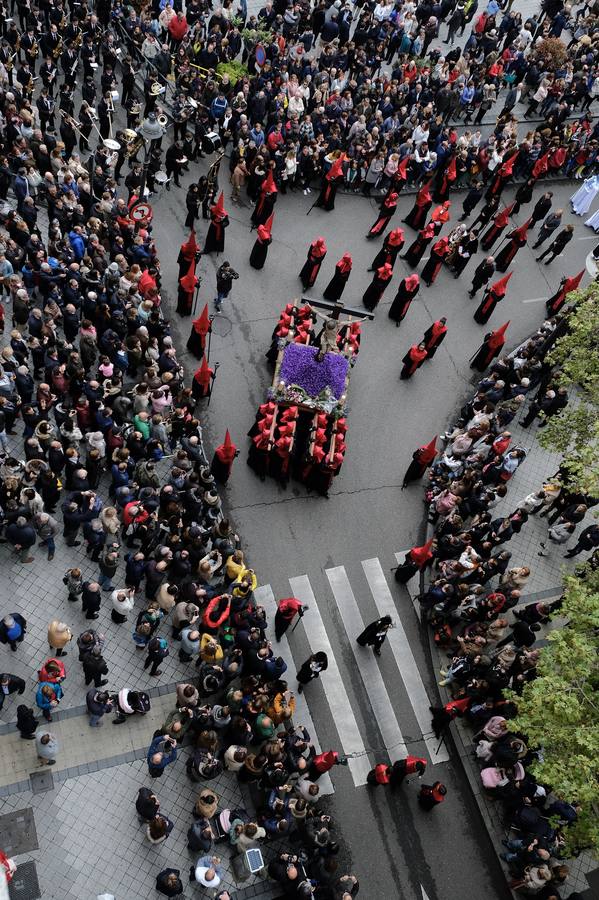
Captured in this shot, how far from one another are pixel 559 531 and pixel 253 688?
9.03 metres

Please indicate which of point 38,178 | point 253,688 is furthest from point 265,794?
Answer: point 38,178

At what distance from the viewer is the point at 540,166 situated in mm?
29453

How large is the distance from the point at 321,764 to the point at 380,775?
1.39 metres

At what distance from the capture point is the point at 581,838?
1362 cm

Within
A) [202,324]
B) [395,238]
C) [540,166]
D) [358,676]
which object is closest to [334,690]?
[358,676]

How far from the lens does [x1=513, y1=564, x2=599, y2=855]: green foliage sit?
13070 mm

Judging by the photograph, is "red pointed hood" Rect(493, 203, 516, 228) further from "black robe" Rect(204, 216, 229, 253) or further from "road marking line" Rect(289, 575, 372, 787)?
"road marking line" Rect(289, 575, 372, 787)

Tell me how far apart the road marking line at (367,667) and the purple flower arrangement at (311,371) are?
4.65m

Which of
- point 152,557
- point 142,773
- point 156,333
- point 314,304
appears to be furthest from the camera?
point 314,304

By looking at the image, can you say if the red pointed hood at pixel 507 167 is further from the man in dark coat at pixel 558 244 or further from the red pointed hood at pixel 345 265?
the red pointed hood at pixel 345 265

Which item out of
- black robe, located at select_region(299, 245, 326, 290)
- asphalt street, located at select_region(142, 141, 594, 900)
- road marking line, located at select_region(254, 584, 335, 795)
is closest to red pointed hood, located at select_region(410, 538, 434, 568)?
asphalt street, located at select_region(142, 141, 594, 900)

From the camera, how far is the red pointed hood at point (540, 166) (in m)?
29.2

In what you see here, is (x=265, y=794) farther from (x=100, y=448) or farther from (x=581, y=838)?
(x=100, y=448)

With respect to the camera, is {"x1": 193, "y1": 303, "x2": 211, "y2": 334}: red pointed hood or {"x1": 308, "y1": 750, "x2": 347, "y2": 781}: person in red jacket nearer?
{"x1": 308, "y1": 750, "x2": 347, "y2": 781}: person in red jacket
